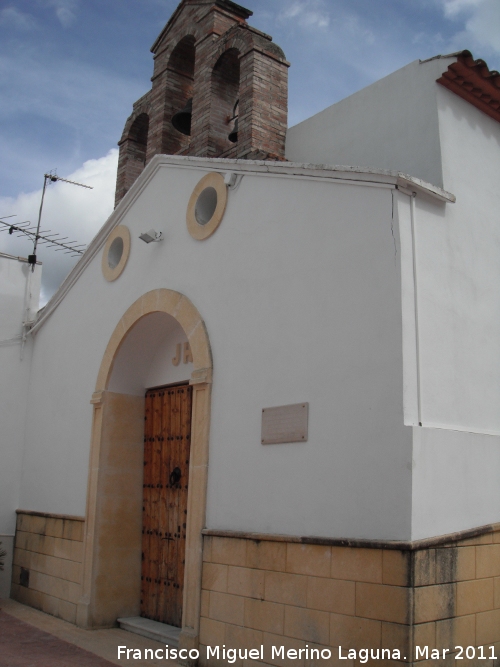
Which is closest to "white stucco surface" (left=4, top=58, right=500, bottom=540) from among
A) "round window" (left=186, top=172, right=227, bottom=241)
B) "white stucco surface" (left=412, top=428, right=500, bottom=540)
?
"white stucco surface" (left=412, top=428, right=500, bottom=540)

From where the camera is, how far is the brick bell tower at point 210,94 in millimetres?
7746

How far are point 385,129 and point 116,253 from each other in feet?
12.0

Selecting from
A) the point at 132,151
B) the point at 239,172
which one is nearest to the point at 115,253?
the point at 132,151

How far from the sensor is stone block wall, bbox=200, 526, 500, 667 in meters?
4.32

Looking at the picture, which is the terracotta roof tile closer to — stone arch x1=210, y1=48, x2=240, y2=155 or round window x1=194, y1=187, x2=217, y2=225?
round window x1=194, y1=187, x2=217, y2=225

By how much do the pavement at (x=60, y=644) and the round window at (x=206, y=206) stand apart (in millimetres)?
4020

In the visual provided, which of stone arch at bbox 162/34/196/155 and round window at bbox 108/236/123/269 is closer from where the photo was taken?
round window at bbox 108/236/123/269

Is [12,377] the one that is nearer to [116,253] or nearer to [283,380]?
[116,253]

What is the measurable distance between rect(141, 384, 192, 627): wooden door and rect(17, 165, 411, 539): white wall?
1345 millimetres

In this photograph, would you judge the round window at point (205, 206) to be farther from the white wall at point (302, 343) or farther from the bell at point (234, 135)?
the bell at point (234, 135)

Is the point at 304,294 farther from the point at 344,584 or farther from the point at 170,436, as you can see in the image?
the point at 170,436

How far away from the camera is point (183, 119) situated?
29.7ft

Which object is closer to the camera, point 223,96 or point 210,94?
point 210,94

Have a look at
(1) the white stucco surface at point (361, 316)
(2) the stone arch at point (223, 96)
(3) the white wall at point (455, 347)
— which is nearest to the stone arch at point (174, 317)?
(1) the white stucco surface at point (361, 316)
